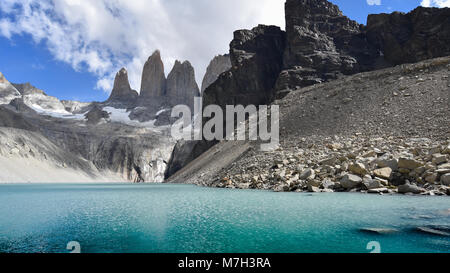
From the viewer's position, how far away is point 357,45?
54.6 m

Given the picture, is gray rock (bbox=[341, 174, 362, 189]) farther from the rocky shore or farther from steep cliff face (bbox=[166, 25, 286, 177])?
steep cliff face (bbox=[166, 25, 286, 177])

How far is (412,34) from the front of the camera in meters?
48.9

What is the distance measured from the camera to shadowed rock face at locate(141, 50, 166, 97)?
15638 cm

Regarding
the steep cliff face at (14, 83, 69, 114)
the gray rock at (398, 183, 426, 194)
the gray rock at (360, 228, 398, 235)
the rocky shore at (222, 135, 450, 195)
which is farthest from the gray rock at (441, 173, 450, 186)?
the steep cliff face at (14, 83, 69, 114)

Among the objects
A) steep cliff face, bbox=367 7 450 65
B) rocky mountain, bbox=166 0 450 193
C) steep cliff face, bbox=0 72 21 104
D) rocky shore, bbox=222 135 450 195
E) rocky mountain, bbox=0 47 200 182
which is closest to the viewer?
rocky shore, bbox=222 135 450 195

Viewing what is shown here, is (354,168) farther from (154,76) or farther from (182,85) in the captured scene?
(154,76)

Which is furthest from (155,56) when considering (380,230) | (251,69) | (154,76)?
(380,230)

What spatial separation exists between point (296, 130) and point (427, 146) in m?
14.5

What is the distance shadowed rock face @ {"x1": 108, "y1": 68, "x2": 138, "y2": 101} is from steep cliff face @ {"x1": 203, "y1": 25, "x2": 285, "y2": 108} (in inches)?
4514

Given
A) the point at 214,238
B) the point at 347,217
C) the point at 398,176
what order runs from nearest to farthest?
1. the point at 214,238
2. the point at 347,217
3. the point at 398,176

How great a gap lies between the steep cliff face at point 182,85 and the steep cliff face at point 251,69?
91528 mm

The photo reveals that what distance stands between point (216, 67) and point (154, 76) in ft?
139

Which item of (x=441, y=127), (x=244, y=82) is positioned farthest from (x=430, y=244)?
(x=244, y=82)
